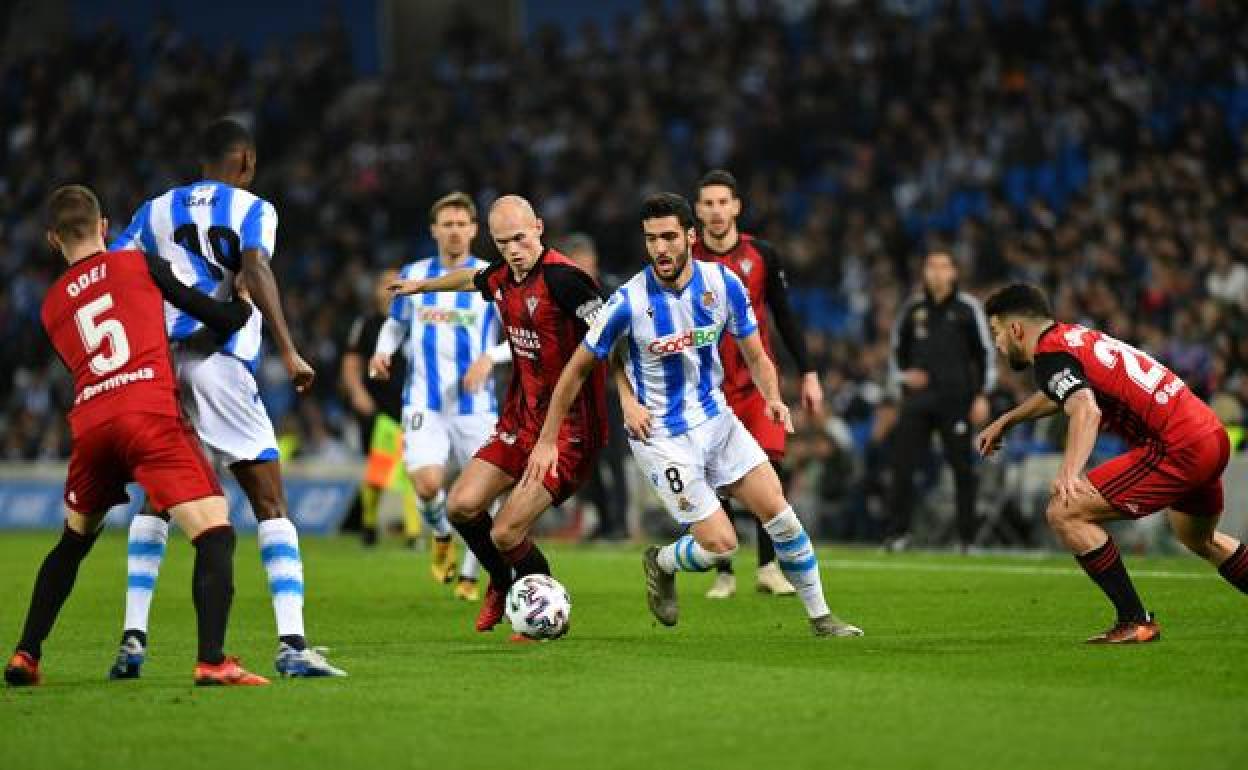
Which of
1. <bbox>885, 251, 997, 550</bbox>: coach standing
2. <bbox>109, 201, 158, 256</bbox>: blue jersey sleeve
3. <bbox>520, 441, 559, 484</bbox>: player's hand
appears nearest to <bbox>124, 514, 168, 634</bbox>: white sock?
<bbox>109, 201, 158, 256</bbox>: blue jersey sleeve

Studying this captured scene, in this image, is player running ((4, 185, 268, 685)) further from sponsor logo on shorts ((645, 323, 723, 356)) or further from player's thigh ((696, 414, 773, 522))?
player's thigh ((696, 414, 773, 522))

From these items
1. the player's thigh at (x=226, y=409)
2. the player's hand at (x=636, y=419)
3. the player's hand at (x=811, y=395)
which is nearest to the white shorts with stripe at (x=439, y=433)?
the player's hand at (x=811, y=395)

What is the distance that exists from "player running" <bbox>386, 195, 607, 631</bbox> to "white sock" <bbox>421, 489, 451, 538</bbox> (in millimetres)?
3144

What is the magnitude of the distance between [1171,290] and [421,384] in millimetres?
9387

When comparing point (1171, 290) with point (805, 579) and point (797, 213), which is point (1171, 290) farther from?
point (805, 579)

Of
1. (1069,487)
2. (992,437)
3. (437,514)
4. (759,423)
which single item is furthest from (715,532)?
(437,514)

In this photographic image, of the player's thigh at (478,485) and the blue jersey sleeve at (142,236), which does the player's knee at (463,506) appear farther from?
the blue jersey sleeve at (142,236)

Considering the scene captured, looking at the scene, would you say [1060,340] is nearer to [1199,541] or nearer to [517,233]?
[1199,541]

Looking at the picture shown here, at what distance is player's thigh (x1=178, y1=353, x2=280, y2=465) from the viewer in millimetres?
8844

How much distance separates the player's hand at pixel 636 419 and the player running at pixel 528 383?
0.88ft

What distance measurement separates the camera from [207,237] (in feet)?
30.0

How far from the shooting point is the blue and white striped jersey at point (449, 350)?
13508mm

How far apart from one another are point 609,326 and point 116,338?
2.63 meters

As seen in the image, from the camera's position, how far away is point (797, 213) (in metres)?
26.2
